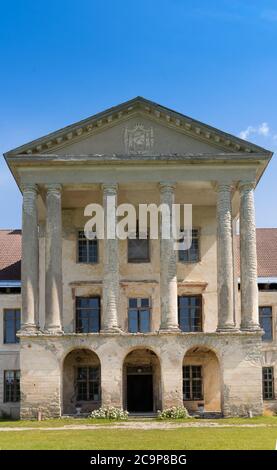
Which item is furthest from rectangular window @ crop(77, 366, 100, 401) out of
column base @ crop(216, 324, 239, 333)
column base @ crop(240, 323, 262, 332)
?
column base @ crop(240, 323, 262, 332)

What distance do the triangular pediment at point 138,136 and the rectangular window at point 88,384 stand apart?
41.8ft

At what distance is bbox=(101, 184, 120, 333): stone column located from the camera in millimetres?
42125

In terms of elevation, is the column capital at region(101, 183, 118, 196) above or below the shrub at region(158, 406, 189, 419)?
above

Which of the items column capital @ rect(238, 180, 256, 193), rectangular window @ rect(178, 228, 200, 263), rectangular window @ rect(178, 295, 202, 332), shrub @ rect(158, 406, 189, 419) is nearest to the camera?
shrub @ rect(158, 406, 189, 419)

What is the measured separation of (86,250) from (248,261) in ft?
34.2

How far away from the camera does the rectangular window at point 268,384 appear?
4762 cm

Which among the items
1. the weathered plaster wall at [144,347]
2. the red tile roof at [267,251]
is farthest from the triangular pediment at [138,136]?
the weathered plaster wall at [144,347]

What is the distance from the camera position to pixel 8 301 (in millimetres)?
48719

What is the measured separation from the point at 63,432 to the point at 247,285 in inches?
552

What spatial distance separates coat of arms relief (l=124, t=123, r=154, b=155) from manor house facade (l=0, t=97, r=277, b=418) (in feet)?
0.18

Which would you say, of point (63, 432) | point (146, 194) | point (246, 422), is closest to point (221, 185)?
point (146, 194)

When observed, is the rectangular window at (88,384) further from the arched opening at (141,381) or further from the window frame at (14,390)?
the window frame at (14,390)

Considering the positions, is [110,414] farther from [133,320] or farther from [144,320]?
[144,320]

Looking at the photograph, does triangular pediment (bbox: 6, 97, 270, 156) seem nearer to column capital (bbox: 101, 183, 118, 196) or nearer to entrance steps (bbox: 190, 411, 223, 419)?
column capital (bbox: 101, 183, 118, 196)
